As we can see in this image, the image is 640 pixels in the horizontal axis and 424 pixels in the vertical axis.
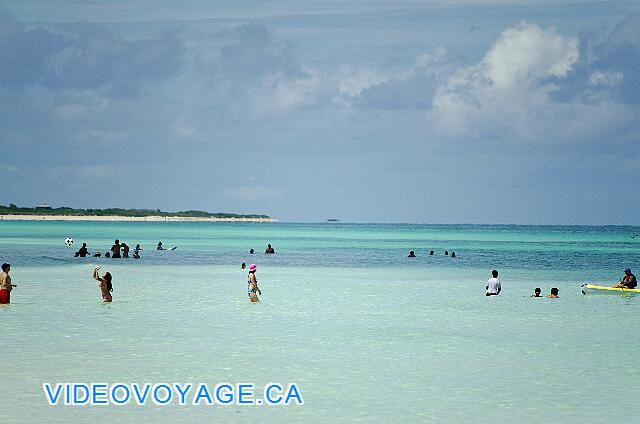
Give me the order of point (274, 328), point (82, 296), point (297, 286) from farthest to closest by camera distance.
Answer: point (297, 286) < point (82, 296) < point (274, 328)

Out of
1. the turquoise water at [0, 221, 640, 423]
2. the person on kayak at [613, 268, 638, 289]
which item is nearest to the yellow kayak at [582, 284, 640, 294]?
the person on kayak at [613, 268, 638, 289]

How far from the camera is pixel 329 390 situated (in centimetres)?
1995

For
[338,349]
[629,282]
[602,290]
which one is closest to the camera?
[338,349]

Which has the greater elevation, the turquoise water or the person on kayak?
the person on kayak

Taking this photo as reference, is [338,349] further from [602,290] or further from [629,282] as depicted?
[602,290]

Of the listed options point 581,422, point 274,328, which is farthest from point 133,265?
point 581,422

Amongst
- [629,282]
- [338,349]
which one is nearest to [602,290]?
[629,282]

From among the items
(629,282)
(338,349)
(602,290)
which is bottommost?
(338,349)

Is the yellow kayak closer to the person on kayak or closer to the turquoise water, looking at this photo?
the person on kayak

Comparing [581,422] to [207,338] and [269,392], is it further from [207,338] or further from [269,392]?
[207,338]

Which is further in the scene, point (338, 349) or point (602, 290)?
point (602, 290)

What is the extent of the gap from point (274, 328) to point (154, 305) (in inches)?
323

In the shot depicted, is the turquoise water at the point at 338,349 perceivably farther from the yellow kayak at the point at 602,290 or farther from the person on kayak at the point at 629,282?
the person on kayak at the point at 629,282

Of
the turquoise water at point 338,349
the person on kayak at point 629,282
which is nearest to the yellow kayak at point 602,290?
the person on kayak at point 629,282
